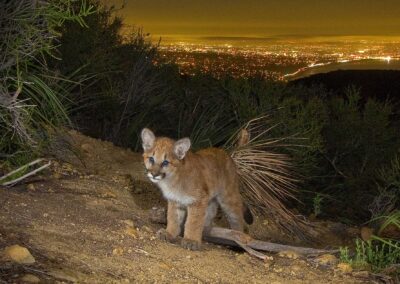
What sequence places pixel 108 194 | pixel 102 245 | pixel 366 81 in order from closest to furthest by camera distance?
pixel 102 245, pixel 108 194, pixel 366 81

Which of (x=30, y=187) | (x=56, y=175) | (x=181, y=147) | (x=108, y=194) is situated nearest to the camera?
(x=181, y=147)

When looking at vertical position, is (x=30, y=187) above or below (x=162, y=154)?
below

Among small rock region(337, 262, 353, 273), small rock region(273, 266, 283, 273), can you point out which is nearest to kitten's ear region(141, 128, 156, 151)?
small rock region(273, 266, 283, 273)

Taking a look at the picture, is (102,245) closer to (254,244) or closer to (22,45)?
(254,244)

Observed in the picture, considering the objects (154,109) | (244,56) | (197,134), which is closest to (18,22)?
(197,134)

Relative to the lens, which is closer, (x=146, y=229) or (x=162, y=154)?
(x=162, y=154)

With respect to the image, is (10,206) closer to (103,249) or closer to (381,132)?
(103,249)

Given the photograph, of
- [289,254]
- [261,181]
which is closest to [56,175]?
[261,181]

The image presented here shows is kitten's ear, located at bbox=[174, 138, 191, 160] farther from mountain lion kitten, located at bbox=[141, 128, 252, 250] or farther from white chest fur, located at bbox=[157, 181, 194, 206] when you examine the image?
white chest fur, located at bbox=[157, 181, 194, 206]
